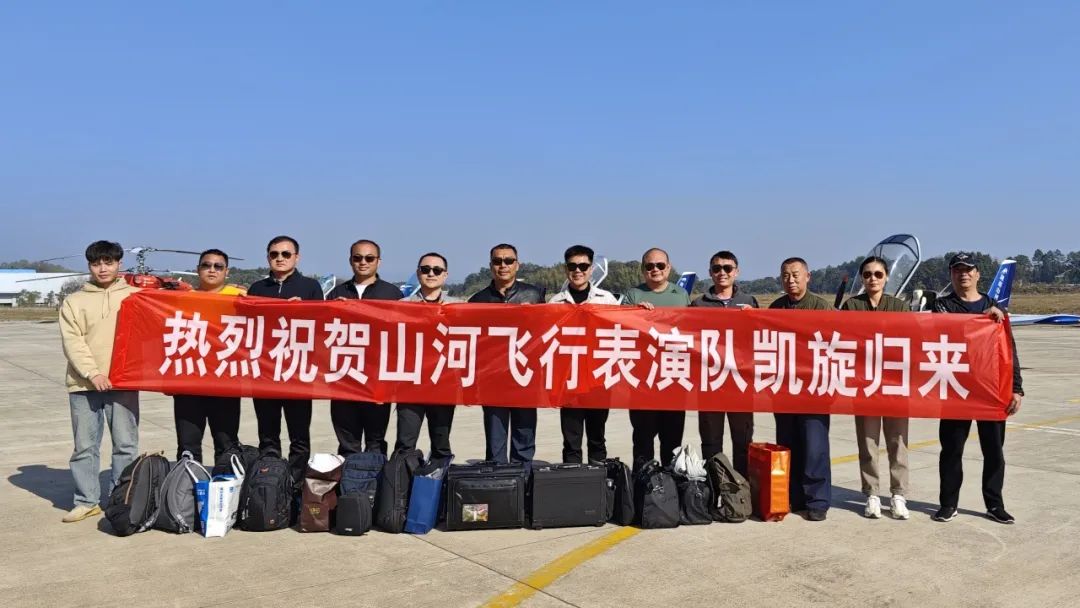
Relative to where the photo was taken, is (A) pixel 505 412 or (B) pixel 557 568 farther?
(A) pixel 505 412

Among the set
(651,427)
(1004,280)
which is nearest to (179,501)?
(651,427)

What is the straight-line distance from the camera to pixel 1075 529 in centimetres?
562

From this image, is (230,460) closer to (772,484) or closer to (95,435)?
(95,435)

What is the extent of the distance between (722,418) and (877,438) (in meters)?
1.26

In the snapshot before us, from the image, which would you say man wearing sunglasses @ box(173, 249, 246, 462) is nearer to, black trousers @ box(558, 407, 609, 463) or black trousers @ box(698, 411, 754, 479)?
black trousers @ box(558, 407, 609, 463)

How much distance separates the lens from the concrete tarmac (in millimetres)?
4301

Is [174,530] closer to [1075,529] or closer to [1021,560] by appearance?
[1021,560]

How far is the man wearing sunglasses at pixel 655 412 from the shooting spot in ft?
21.2

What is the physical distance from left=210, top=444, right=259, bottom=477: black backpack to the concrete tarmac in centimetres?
49

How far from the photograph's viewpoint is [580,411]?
652 centimetres

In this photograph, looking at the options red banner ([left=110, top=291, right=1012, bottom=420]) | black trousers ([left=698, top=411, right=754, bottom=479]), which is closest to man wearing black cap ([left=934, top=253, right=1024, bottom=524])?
red banner ([left=110, top=291, right=1012, bottom=420])

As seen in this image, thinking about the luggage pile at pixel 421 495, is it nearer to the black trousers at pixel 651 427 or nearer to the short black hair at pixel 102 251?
the black trousers at pixel 651 427

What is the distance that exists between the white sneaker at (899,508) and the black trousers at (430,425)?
11.9ft

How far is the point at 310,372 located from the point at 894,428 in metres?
4.96
